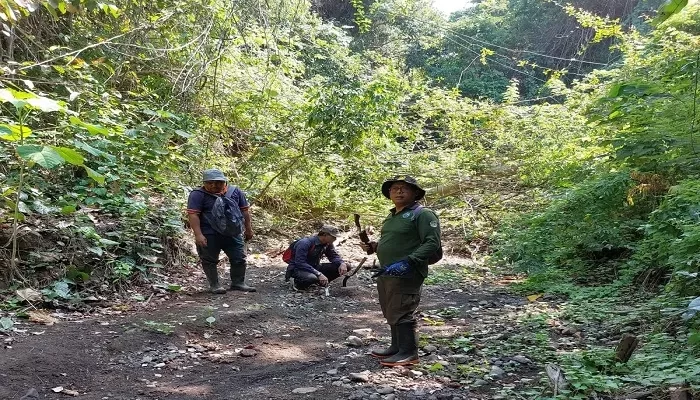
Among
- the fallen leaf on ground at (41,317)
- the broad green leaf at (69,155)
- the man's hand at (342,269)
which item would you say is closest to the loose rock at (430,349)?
the man's hand at (342,269)

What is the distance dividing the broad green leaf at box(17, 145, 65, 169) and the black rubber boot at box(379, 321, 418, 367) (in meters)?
2.80

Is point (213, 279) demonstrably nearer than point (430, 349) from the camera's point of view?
No

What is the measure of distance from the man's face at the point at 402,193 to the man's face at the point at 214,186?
285cm

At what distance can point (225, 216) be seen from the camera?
677cm

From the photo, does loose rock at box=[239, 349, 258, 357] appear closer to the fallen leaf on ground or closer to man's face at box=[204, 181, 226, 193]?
the fallen leaf on ground

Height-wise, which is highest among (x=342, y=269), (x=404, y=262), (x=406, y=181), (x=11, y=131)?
(x=11, y=131)

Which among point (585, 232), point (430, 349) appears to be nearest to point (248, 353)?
point (430, 349)

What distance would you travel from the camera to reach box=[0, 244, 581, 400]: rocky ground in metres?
4.02

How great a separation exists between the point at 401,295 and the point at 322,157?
24.6ft

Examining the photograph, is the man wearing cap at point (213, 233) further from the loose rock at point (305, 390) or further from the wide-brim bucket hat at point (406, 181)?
the loose rock at point (305, 390)

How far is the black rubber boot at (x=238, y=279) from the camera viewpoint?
719 centimetres

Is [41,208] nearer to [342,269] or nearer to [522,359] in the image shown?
[342,269]

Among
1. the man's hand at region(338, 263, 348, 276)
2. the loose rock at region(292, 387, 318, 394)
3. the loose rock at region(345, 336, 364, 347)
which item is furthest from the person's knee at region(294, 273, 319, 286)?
the loose rock at region(292, 387, 318, 394)

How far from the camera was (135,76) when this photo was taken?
9906mm
